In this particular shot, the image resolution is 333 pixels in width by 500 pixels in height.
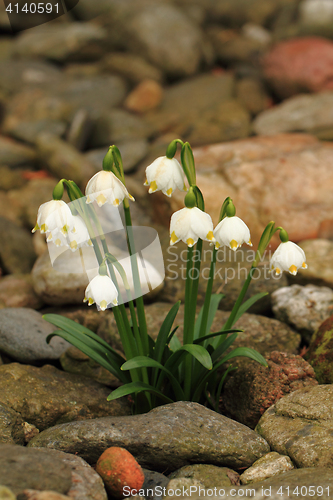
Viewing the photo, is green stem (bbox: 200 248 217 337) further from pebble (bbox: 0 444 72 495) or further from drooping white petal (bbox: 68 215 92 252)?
pebble (bbox: 0 444 72 495)

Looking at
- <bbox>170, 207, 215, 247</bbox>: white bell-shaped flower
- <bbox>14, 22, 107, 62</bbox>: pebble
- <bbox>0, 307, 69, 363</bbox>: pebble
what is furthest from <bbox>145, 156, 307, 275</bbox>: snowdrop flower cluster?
<bbox>14, 22, 107, 62</bbox>: pebble

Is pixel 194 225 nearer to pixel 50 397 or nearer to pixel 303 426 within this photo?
pixel 303 426

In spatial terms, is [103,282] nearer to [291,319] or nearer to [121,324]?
[121,324]

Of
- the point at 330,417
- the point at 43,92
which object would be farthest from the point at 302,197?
the point at 43,92

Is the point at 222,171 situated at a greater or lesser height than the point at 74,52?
lesser

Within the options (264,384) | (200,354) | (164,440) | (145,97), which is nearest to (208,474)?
(164,440)
